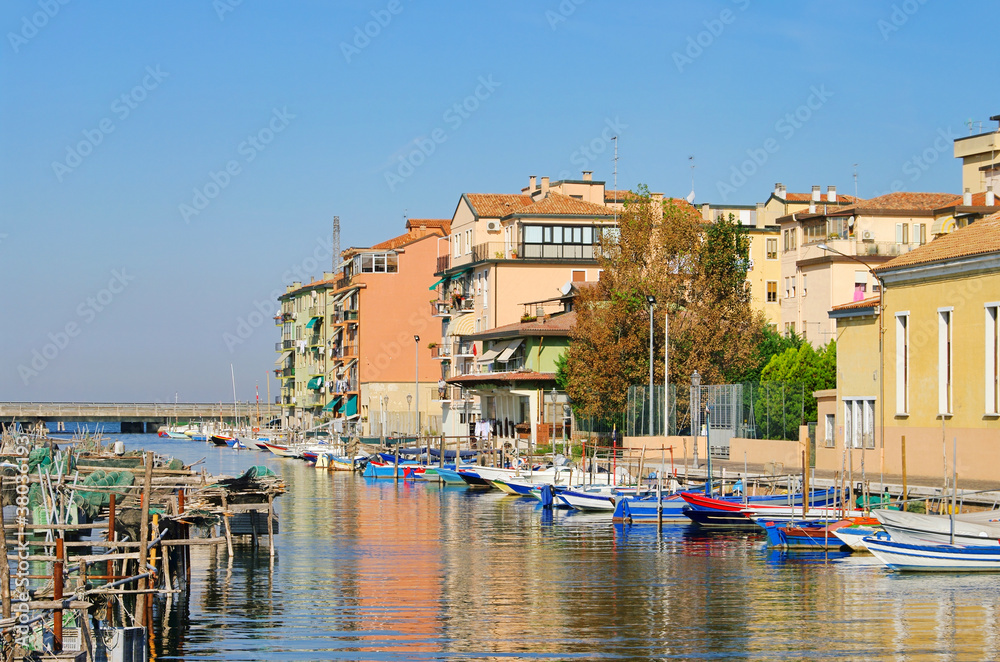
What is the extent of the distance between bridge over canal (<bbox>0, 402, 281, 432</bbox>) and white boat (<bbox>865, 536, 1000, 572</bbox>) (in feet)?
382

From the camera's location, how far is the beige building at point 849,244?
2842 inches

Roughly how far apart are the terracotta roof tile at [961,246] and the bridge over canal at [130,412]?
354 ft

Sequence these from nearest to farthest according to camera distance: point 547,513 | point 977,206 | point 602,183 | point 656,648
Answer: point 656,648 < point 547,513 < point 977,206 < point 602,183

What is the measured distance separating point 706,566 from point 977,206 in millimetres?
44106

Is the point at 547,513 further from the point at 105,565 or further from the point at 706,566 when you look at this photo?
the point at 105,565

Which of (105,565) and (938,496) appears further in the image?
Answer: (938,496)

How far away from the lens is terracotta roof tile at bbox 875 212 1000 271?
40.2 m

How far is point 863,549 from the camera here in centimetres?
3450

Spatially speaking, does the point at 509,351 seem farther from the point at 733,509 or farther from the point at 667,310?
the point at 733,509

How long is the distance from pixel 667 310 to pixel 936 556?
2956cm

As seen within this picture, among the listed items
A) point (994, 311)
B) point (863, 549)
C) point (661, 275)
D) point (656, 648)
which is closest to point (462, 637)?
point (656, 648)

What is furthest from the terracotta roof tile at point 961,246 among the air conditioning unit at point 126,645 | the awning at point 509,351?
the awning at point 509,351

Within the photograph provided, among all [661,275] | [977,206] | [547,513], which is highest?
[977,206]

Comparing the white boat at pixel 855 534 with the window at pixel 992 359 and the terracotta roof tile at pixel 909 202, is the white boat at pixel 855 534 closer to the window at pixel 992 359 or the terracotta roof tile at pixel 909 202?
the window at pixel 992 359
